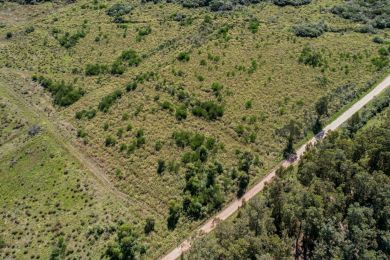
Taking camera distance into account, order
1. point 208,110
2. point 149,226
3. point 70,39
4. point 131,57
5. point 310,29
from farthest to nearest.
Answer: point 70,39
point 310,29
point 131,57
point 208,110
point 149,226

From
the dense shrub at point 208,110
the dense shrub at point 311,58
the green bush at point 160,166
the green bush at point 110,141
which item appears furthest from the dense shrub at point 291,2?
the green bush at point 160,166

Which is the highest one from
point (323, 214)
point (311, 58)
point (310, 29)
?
point (310, 29)

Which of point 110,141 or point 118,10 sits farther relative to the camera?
point 118,10

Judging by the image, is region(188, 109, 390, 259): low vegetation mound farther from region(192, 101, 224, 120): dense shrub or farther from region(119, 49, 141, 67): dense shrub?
region(119, 49, 141, 67): dense shrub

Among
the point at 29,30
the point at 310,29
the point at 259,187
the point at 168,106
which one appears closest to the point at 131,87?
the point at 168,106

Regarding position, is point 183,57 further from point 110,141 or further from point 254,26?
point 110,141
